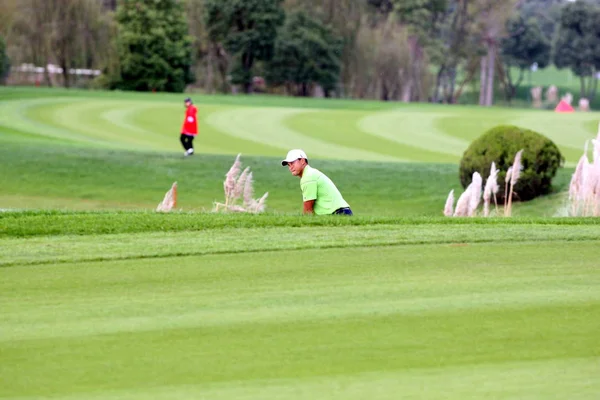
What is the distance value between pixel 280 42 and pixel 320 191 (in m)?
62.8

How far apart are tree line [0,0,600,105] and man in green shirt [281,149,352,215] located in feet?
173

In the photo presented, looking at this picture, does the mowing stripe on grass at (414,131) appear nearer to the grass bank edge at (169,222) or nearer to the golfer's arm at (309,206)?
the grass bank edge at (169,222)

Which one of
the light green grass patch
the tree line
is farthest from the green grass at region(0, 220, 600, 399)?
the tree line

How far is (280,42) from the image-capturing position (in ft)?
242

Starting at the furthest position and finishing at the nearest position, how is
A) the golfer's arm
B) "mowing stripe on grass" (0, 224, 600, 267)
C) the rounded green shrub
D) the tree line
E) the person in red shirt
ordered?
the tree line < the person in red shirt < the rounded green shrub < the golfer's arm < "mowing stripe on grass" (0, 224, 600, 267)

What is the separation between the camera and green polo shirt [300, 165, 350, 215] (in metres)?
11.2

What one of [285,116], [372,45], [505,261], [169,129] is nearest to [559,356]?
[505,261]

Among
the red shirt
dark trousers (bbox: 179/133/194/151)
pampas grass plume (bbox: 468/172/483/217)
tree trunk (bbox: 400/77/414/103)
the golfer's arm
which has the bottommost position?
tree trunk (bbox: 400/77/414/103)

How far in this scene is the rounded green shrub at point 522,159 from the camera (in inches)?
870

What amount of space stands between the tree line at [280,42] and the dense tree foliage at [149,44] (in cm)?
8

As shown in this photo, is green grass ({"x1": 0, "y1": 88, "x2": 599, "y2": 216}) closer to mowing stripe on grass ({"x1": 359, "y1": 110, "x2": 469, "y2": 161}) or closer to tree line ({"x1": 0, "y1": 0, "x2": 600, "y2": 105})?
mowing stripe on grass ({"x1": 359, "y1": 110, "x2": 469, "y2": 161})

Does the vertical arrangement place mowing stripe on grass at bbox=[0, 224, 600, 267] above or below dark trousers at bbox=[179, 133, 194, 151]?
above

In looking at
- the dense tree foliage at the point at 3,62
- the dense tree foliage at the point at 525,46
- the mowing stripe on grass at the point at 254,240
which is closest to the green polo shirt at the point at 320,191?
the mowing stripe on grass at the point at 254,240

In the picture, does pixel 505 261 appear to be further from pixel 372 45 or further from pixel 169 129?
pixel 372 45
